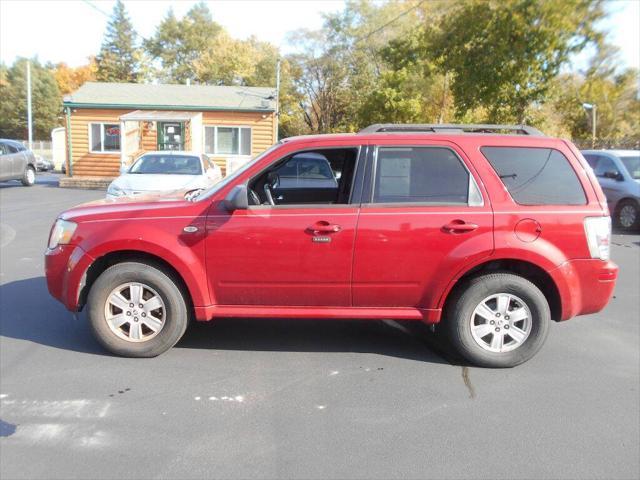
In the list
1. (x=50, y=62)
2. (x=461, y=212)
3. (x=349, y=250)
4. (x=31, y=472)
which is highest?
(x=50, y=62)

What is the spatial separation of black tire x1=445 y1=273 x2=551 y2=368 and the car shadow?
0.31 meters

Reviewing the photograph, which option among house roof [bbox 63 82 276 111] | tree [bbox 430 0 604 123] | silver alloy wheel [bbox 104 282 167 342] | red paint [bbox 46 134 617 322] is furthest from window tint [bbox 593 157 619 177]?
house roof [bbox 63 82 276 111]

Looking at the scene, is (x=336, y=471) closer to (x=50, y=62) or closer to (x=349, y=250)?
(x=349, y=250)

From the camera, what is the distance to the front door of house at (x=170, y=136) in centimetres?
2339

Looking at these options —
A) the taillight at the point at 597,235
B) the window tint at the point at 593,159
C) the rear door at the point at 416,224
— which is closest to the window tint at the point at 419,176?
the rear door at the point at 416,224

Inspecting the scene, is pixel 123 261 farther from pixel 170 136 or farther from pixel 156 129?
pixel 156 129

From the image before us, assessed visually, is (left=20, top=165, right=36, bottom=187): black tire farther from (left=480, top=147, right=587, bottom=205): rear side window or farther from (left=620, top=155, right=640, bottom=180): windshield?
(left=480, top=147, right=587, bottom=205): rear side window

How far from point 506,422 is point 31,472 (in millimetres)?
2861

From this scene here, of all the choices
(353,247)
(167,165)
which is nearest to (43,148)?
(167,165)

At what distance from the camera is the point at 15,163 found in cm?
2016

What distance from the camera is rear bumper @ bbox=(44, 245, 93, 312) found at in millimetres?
4602

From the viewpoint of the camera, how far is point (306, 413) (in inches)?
150

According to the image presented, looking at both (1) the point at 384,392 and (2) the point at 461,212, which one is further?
(2) the point at 461,212

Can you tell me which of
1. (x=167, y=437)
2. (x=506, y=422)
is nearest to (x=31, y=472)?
(x=167, y=437)
